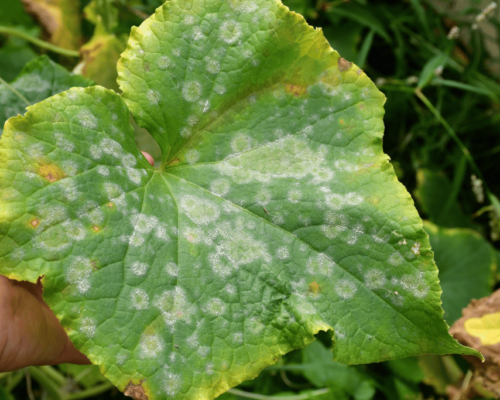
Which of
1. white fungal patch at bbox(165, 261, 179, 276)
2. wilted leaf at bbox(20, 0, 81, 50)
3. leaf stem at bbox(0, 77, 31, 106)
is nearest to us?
white fungal patch at bbox(165, 261, 179, 276)

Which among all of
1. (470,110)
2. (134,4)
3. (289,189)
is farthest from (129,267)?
(470,110)

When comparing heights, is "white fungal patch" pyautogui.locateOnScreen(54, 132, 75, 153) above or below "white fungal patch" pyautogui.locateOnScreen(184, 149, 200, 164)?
above

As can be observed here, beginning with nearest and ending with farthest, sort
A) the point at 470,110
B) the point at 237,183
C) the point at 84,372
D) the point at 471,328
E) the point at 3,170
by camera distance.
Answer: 1. the point at 3,170
2. the point at 237,183
3. the point at 471,328
4. the point at 84,372
5. the point at 470,110

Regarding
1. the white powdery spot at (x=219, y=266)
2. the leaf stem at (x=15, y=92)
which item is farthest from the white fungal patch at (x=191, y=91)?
the leaf stem at (x=15, y=92)

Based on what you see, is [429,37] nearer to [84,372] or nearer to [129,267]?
[129,267]

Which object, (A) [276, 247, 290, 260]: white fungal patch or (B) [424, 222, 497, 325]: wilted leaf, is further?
(B) [424, 222, 497, 325]: wilted leaf

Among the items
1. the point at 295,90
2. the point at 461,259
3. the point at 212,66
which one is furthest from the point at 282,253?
the point at 461,259

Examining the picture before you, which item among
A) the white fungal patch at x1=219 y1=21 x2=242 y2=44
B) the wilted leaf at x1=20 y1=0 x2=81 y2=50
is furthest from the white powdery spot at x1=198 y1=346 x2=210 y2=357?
the wilted leaf at x1=20 y1=0 x2=81 y2=50

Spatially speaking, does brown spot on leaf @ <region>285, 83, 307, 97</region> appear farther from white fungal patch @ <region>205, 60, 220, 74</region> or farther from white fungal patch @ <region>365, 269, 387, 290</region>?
white fungal patch @ <region>365, 269, 387, 290</region>
